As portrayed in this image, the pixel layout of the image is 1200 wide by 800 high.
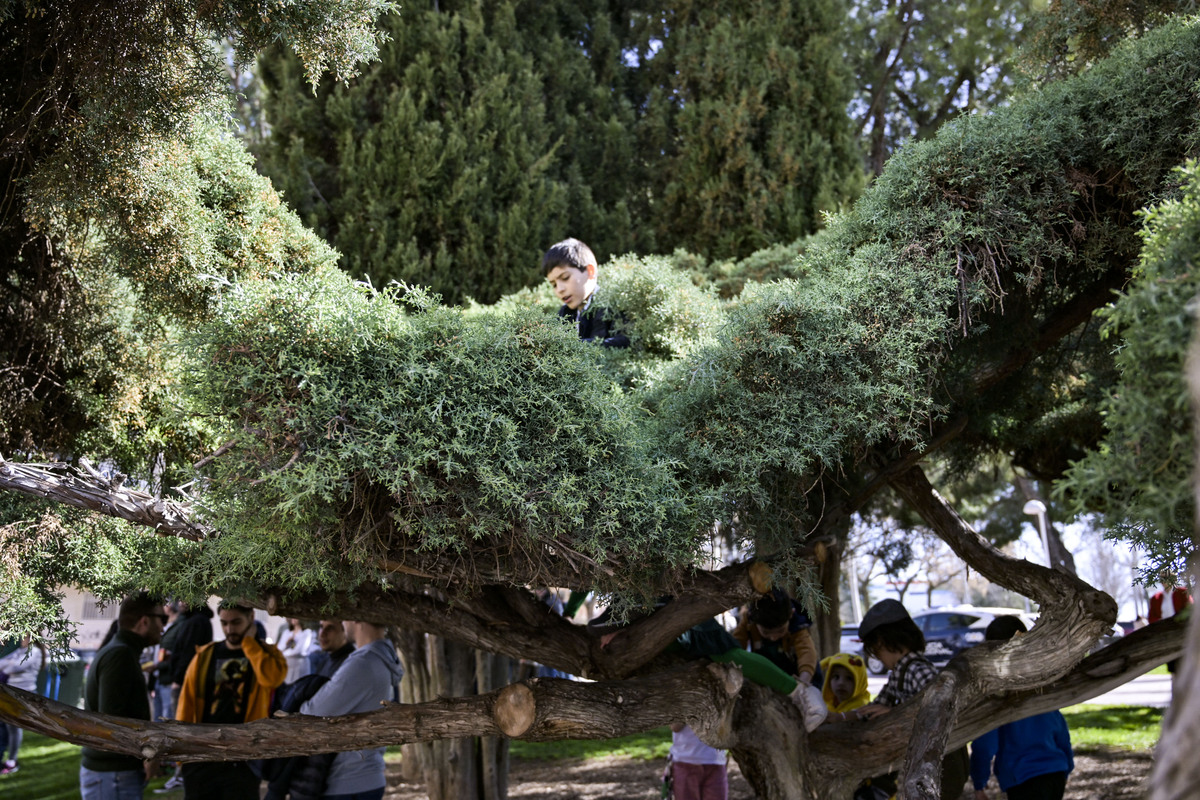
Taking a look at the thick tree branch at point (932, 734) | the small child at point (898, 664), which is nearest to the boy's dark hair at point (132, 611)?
the small child at point (898, 664)

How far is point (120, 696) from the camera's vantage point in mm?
5980

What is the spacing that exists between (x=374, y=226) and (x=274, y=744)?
6.09m

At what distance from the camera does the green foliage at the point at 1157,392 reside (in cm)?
232

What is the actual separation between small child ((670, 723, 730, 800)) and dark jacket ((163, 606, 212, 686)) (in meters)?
4.22

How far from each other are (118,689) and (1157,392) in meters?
6.28

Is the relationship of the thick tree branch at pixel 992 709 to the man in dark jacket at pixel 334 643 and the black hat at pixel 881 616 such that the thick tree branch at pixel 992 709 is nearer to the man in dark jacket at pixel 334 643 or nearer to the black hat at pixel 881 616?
the black hat at pixel 881 616

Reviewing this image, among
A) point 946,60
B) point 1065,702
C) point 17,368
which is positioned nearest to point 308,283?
point 17,368

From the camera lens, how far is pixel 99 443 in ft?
20.3

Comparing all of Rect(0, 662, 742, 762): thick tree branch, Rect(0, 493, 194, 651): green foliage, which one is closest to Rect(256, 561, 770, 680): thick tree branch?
Rect(0, 662, 742, 762): thick tree branch

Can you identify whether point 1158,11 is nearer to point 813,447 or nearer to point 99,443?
point 813,447

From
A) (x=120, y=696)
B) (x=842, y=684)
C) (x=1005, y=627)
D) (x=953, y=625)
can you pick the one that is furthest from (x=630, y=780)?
(x=953, y=625)

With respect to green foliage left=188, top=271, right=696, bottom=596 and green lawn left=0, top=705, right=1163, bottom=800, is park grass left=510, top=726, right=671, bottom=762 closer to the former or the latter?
green lawn left=0, top=705, right=1163, bottom=800

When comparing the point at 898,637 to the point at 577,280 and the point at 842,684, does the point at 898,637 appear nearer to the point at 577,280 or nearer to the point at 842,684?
the point at 842,684

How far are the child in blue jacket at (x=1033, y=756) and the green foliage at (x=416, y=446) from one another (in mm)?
3011
